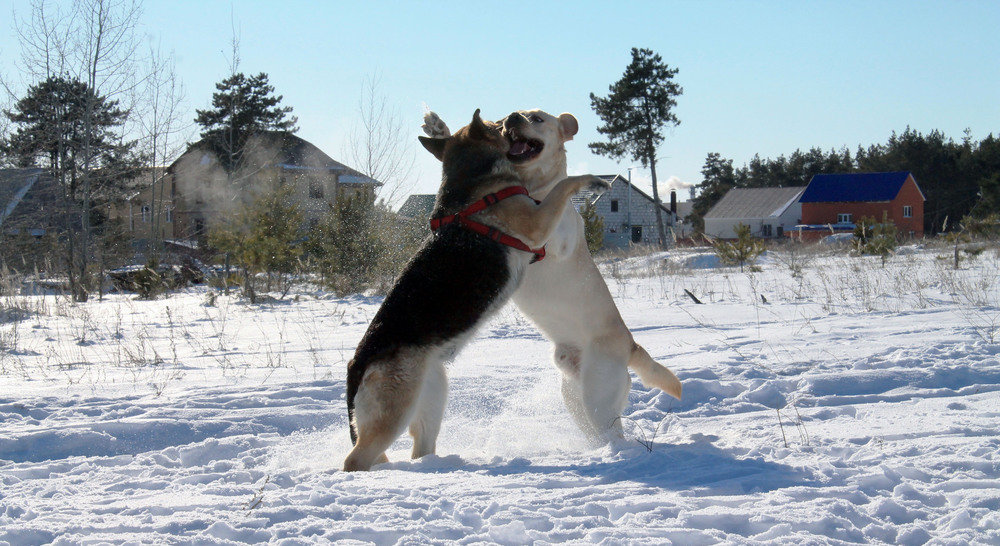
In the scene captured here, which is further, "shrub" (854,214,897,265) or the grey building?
the grey building

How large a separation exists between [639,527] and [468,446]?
215cm

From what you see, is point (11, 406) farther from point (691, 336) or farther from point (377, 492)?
point (691, 336)

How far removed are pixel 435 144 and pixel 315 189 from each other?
73.0 feet

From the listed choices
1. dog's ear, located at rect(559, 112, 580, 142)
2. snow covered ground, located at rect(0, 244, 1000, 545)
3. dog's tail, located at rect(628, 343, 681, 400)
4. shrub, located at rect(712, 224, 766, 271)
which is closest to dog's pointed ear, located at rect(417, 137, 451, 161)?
dog's ear, located at rect(559, 112, 580, 142)

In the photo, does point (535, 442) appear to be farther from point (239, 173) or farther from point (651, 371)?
point (239, 173)

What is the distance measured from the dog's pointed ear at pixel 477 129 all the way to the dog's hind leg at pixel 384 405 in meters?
1.46

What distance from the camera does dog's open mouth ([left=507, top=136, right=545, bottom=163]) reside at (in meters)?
4.12

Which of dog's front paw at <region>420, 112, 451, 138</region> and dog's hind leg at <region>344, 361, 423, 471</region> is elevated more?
dog's front paw at <region>420, 112, 451, 138</region>

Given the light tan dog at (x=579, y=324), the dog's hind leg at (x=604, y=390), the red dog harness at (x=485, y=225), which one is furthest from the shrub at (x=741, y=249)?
the red dog harness at (x=485, y=225)

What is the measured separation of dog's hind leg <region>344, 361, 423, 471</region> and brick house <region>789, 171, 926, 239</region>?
140 feet

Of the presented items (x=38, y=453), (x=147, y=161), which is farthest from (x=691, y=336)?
(x=147, y=161)

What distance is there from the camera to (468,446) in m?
4.16

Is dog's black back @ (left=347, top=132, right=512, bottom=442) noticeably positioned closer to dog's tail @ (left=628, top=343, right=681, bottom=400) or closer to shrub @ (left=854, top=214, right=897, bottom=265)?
dog's tail @ (left=628, top=343, right=681, bottom=400)

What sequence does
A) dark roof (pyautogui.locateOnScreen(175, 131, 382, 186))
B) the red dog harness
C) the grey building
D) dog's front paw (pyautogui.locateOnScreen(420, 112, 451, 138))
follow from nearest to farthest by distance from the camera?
the red dog harness, dog's front paw (pyautogui.locateOnScreen(420, 112, 451, 138)), dark roof (pyautogui.locateOnScreen(175, 131, 382, 186)), the grey building
